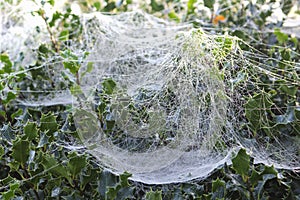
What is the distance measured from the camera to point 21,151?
1.18 metres

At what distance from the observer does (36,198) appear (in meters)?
1.20

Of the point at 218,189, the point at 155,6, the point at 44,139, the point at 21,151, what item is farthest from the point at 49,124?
the point at 155,6

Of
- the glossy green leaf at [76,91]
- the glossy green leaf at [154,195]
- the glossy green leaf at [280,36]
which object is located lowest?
the glossy green leaf at [154,195]

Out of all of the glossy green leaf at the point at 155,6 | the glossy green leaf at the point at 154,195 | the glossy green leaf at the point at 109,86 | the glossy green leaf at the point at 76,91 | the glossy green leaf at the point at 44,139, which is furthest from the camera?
the glossy green leaf at the point at 155,6

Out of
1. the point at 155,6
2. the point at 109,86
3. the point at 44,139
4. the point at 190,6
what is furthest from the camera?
the point at 155,6

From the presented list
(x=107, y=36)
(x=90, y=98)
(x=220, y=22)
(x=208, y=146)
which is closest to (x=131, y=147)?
(x=208, y=146)

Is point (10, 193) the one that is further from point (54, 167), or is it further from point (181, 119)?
point (181, 119)

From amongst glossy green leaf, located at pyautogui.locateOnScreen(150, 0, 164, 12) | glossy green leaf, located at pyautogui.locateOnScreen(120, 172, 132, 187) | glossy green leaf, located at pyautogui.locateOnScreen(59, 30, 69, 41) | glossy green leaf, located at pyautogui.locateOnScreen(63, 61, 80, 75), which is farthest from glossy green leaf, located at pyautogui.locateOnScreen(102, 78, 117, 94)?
glossy green leaf, located at pyautogui.locateOnScreen(150, 0, 164, 12)

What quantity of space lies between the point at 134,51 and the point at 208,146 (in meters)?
0.73

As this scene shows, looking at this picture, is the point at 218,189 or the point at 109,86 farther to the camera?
the point at 109,86

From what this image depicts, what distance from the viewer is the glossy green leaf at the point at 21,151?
46.1 inches

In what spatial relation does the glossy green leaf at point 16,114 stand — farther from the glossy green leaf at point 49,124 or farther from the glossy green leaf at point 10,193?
the glossy green leaf at point 10,193

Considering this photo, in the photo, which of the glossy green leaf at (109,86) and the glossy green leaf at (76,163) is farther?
the glossy green leaf at (109,86)

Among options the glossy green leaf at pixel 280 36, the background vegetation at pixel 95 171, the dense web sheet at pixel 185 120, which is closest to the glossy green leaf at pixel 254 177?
the background vegetation at pixel 95 171
